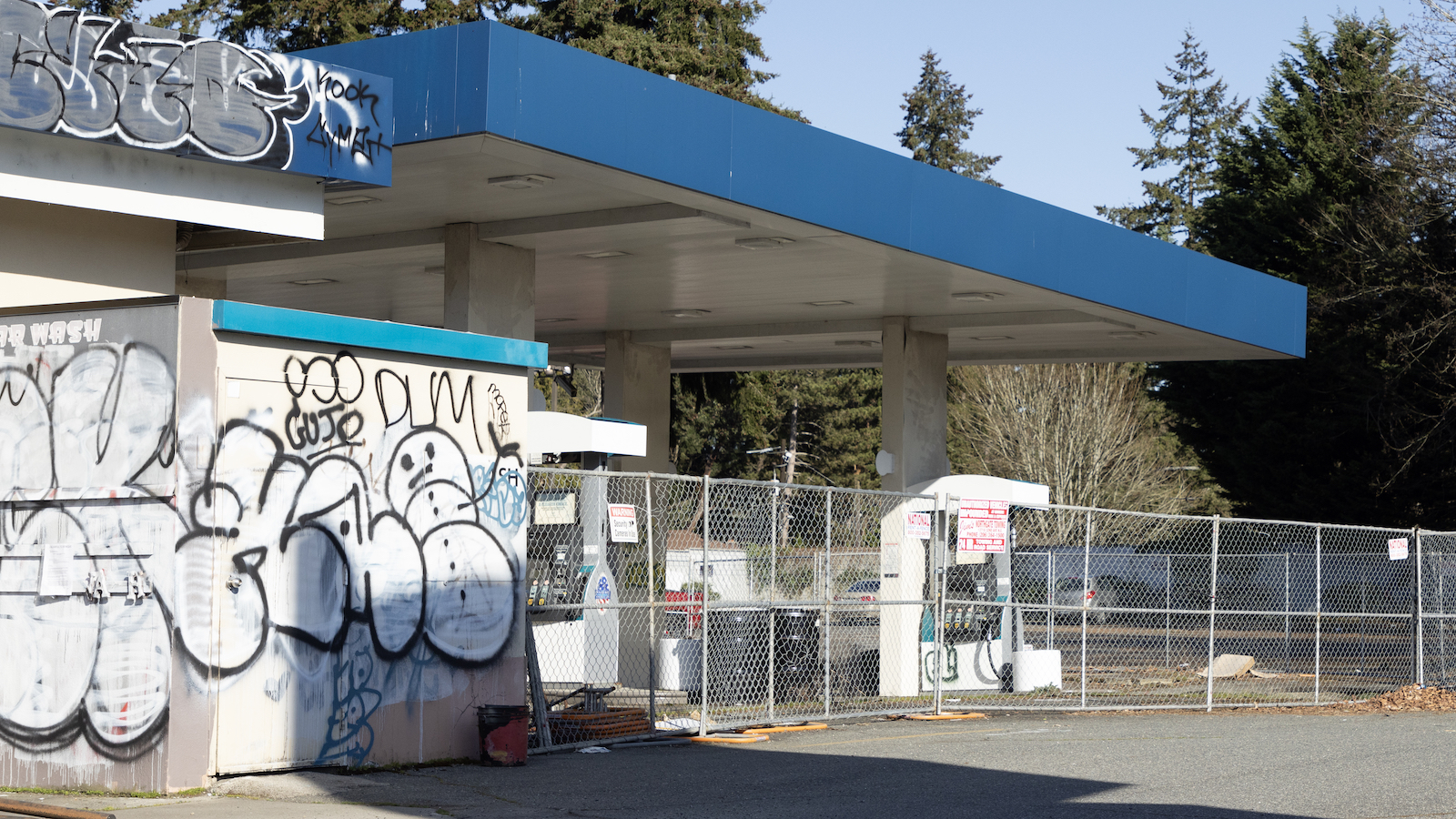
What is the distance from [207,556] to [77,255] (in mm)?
2905

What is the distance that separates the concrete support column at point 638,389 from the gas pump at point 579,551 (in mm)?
4319

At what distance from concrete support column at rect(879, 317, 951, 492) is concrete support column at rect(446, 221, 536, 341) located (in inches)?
231

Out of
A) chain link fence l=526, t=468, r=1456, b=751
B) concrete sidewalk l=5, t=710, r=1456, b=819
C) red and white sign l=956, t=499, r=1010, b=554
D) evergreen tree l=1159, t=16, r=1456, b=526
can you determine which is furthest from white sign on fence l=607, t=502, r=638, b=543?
evergreen tree l=1159, t=16, r=1456, b=526

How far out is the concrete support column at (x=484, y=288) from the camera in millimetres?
14195

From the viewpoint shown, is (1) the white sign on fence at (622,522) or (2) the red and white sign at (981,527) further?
(2) the red and white sign at (981,527)

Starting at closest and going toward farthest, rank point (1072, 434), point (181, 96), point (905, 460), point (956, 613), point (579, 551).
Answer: point (181, 96)
point (579, 551)
point (956, 613)
point (905, 460)
point (1072, 434)

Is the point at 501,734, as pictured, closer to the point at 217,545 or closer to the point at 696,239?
the point at 217,545

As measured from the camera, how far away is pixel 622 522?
12289mm

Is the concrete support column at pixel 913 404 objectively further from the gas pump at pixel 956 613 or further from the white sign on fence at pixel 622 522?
the white sign on fence at pixel 622 522

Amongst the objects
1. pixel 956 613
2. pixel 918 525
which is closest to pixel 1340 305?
pixel 956 613

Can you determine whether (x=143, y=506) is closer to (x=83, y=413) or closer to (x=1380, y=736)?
(x=83, y=413)

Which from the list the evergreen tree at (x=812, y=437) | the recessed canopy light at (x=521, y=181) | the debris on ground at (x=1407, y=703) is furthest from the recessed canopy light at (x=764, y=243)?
the evergreen tree at (x=812, y=437)

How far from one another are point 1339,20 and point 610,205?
29.9m

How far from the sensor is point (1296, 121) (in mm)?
36812
